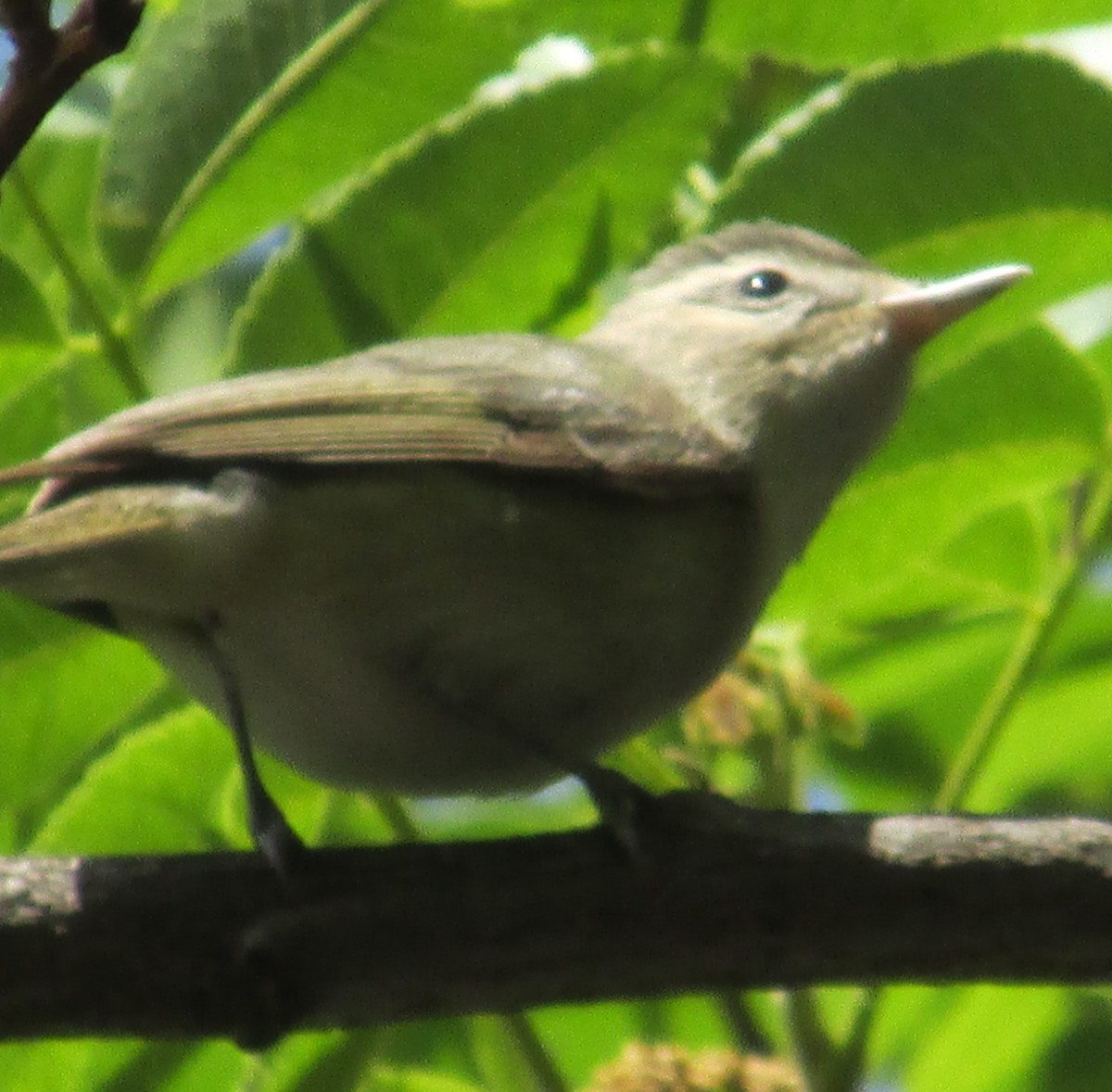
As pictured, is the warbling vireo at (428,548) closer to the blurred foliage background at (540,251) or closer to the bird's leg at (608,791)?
the bird's leg at (608,791)

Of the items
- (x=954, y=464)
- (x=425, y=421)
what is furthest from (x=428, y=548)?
(x=954, y=464)

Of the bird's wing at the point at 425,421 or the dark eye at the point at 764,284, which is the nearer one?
the bird's wing at the point at 425,421

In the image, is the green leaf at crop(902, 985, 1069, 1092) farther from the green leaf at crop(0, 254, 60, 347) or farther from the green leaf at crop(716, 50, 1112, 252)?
the green leaf at crop(0, 254, 60, 347)

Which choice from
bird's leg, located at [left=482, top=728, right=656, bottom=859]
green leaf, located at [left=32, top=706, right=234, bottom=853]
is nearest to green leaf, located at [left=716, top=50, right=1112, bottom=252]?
bird's leg, located at [left=482, top=728, right=656, bottom=859]

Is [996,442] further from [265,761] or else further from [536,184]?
[265,761]

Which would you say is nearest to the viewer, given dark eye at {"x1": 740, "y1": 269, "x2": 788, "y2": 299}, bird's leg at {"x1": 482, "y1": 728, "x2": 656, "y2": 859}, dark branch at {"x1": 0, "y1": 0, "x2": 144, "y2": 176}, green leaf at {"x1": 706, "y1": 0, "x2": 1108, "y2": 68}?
dark branch at {"x1": 0, "y1": 0, "x2": 144, "y2": 176}

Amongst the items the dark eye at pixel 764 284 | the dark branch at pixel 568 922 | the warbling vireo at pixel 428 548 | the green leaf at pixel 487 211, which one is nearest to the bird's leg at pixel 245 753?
the warbling vireo at pixel 428 548

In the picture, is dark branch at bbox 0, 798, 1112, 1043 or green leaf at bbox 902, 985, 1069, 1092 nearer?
dark branch at bbox 0, 798, 1112, 1043

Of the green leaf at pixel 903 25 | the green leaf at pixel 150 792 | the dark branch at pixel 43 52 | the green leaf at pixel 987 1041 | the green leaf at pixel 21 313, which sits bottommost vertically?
the green leaf at pixel 987 1041
